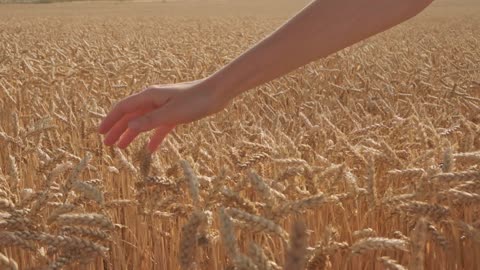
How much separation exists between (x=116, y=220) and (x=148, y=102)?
2.26 ft

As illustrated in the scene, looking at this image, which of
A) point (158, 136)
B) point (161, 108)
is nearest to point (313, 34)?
point (161, 108)

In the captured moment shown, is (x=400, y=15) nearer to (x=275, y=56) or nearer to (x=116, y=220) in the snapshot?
(x=275, y=56)

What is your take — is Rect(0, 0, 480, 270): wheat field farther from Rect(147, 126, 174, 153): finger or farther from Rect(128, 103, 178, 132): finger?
Rect(128, 103, 178, 132): finger

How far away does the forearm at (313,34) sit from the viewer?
150cm

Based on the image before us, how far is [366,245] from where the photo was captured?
1201mm

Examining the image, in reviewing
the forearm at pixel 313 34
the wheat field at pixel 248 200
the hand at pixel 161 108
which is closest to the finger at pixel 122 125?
the hand at pixel 161 108

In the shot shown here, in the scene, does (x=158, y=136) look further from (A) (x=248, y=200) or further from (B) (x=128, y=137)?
(A) (x=248, y=200)

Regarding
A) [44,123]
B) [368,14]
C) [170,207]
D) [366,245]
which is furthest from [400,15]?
[44,123]

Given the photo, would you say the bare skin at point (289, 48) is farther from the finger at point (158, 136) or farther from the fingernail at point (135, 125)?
the finger at point (158, 136)

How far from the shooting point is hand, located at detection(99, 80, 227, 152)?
5.04 ft

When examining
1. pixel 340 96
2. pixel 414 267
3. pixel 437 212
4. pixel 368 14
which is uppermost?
pixel 340 96

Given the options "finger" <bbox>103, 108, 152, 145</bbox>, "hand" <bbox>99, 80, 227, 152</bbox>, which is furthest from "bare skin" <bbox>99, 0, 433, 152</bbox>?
"finger" <bbox>103, 108, 152, 145</bbox>

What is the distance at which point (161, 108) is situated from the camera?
1541 millimetres

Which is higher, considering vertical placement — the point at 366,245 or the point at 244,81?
the point at 244,81
